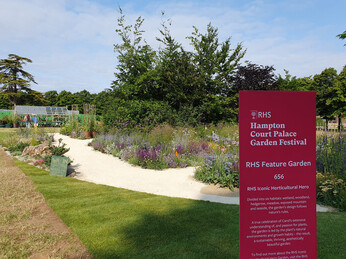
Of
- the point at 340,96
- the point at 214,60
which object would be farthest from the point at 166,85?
the point at 340,96

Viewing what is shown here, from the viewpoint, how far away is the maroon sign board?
224 cm

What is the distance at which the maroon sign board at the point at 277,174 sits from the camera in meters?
2.24

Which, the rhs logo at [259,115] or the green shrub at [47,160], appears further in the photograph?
the green shrub at [47,160]

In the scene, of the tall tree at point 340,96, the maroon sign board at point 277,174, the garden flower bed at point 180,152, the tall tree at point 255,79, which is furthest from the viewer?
the tall tree at point 340,96

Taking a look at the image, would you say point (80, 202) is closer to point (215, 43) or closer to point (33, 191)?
point (33, 191)

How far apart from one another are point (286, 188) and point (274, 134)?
19.0 inches

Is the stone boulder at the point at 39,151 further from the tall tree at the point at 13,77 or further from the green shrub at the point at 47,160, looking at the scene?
the tall tree at the point at 13,77

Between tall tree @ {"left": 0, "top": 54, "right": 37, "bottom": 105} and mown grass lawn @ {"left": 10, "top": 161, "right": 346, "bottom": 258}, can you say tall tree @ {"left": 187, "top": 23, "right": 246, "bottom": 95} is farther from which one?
tall tree @ {"left": 0, "top": 54, "right": 37, "bottom": 105}

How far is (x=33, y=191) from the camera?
5688mm

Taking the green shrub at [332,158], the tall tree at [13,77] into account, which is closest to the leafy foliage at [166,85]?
the green shrub at [332,158]

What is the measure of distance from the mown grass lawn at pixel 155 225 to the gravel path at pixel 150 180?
1.82ft

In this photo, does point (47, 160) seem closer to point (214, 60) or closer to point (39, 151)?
point (39, 151)

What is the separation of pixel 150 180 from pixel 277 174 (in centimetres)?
506

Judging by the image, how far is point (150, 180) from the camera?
7.02 metres
